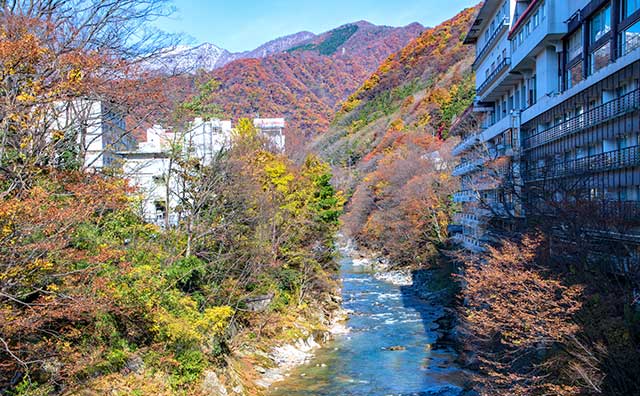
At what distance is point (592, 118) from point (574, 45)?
4.27 meters

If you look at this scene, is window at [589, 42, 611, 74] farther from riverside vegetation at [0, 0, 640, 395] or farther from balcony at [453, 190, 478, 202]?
balcony at [453, 190, 478, 202]

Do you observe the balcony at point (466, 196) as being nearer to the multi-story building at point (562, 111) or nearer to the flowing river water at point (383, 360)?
the multi-story building at point (562, 111)

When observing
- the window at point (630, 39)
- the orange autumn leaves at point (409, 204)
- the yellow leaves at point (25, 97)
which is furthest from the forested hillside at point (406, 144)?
the yellow leaves at point (25, 97)

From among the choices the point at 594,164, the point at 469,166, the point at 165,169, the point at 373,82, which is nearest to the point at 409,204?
the point at 469,166

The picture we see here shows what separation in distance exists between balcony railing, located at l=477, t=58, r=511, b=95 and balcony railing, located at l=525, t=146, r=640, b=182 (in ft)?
24.8

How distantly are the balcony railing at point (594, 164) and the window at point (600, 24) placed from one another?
3.97 metres

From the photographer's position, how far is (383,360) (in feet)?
70.3

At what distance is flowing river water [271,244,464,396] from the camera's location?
18.2m

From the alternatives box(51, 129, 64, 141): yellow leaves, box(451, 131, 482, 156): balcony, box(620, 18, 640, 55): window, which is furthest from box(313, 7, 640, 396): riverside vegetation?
box(51, 129, 64, 141): yellow leaves

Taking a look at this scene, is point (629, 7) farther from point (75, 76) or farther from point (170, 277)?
point (170, 277)

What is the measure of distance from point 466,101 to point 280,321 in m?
45.6

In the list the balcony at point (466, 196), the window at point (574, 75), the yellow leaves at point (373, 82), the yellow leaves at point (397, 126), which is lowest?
the balcony at point (466, 196)

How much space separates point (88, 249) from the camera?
1320 centimetres

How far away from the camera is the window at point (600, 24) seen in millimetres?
16844
